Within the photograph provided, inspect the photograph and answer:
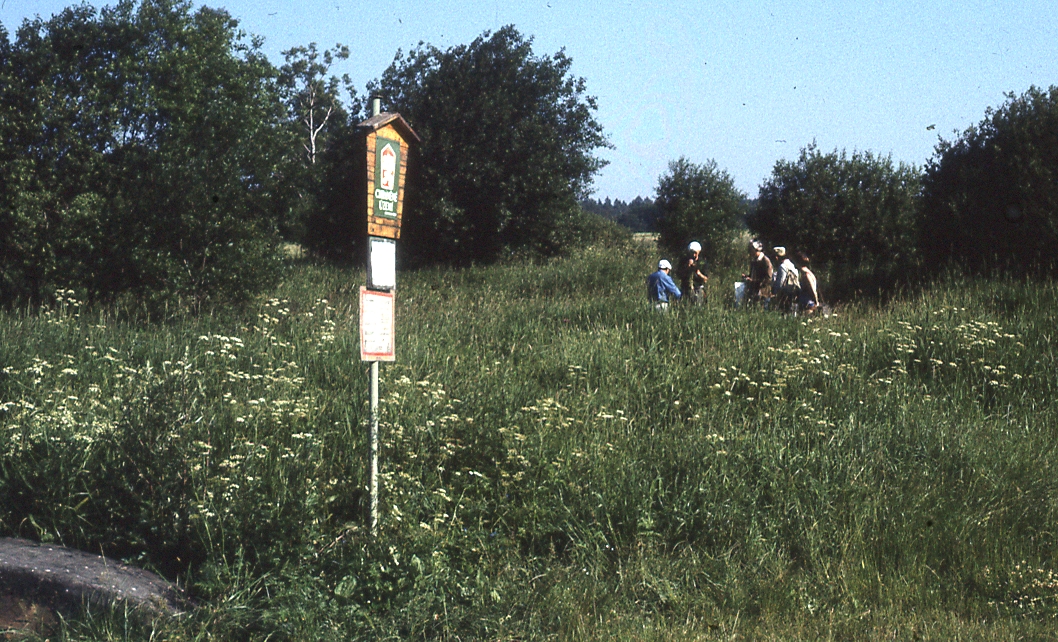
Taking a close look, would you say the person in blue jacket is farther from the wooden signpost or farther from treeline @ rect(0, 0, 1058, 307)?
the wooden signpost

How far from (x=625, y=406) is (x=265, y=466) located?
3.01m

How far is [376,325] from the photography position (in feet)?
15.9

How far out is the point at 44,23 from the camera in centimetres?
1684

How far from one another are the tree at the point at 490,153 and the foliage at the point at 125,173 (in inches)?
343

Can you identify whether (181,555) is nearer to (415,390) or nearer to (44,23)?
(415,390)

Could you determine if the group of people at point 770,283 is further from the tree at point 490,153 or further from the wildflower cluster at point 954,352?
the tree at point 490,153

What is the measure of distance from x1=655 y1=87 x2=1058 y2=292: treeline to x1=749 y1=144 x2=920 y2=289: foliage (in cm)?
2

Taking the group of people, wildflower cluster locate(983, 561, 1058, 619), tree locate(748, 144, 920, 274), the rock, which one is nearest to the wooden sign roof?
the rock

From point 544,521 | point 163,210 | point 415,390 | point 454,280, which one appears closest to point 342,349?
point 415,390

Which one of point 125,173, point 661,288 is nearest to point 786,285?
point 661,288

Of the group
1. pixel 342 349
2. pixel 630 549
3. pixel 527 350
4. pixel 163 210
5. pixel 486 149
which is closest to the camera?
pixel 630 549

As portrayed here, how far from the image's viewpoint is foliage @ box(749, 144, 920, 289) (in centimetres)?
2278

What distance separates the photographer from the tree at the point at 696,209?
2658cm

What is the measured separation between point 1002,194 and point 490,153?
14821mm
